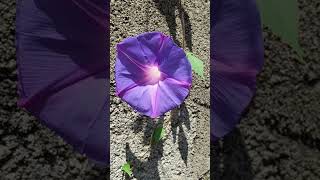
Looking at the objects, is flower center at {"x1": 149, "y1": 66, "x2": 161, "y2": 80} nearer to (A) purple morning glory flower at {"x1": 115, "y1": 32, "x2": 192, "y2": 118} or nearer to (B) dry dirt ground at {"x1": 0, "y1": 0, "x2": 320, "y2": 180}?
(A) purple morning glory flower at {"x1": 115, "y1": 32, "x2": 192, "y2": 118}

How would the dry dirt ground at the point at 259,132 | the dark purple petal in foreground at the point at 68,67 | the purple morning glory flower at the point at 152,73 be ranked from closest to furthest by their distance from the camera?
1. the purple morning glory flower at the point at 152,73
2. the dark purple petal in foreground at the point at 68,67
3. the dry dirt ground at the point at 259,132

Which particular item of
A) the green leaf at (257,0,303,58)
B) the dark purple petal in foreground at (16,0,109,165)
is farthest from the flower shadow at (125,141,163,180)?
the green leaf at (257,0,303,58)

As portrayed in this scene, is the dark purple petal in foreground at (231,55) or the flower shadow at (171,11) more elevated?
the flower shadow at (171,11)

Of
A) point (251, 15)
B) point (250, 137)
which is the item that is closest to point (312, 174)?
point (250, 137)

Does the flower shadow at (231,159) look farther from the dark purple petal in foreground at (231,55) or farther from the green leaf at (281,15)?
the green leaf at (281,15)

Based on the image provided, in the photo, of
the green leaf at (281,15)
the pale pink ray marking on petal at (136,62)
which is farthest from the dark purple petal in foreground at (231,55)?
the pale pink ray marking on petal at (136,62)
